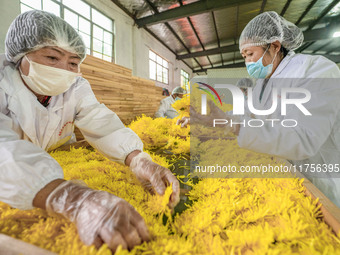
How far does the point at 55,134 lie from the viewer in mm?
1265

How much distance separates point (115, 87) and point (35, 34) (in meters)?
1.47

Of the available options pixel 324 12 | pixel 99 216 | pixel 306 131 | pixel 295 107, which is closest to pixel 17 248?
pixel 99 216

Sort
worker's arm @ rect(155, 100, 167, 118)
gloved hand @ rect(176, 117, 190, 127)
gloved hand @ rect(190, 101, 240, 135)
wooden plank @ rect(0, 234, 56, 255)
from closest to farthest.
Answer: wooden plank @ rect(0, 234, 56, 255) → gloved hand @ rect(190, 101, 240, 135) → gloved hand @ rect(176, 117, 190, 127) → worker's arm @ rect(155, 100, 167, 118)

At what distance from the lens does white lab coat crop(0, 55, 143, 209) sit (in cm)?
59

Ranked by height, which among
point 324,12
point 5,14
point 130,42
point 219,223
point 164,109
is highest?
point 324,12

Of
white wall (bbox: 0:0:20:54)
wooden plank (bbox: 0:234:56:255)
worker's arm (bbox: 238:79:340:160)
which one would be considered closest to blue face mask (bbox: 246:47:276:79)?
worker's arm (bbox: 238:79:340:160)

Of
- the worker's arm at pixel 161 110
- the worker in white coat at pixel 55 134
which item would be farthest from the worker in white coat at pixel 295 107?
the worker's arm at pixel 161 110

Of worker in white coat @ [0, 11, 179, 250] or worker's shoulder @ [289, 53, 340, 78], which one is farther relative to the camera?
worker's shoulder @ [289, 53, 340, 78]

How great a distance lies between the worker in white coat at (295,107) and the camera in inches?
36.4

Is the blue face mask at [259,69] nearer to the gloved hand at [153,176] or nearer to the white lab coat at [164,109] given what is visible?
the gloved hand at [153,176]

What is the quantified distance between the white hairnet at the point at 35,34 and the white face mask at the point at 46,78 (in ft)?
0.27

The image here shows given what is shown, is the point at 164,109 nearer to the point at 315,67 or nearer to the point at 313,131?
the point at 315,67

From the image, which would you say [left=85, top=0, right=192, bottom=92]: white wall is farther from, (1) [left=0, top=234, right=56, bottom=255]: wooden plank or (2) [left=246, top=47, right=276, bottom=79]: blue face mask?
(1) [left=0, top=234, right=56, bottom=255]: wooden plank

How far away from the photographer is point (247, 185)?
882 millimetres
